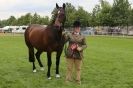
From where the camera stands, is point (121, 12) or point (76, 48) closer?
point (76, 48)

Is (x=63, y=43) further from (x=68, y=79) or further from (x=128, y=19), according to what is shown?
(x=128, y=19)

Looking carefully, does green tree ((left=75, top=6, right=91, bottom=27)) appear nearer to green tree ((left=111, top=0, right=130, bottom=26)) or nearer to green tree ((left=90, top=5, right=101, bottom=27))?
green tree ((left=90, top=5, right=101, bottom=27))

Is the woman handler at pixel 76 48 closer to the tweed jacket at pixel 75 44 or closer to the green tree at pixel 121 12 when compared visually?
the tweed jacket at pixel 75 44

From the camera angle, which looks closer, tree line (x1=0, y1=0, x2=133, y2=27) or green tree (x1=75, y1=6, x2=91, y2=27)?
tree line (x1=0, y1=0, x2=133, y2=27)

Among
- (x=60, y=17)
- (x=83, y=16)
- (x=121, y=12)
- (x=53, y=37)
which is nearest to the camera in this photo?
(x=60, y=17)

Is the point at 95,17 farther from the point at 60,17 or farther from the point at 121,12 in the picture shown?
the point at 60,17

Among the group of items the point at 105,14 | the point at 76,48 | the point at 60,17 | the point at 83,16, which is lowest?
the point at 76,48

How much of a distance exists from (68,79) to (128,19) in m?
60.8

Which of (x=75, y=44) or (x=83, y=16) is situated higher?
(x=83, y=16)

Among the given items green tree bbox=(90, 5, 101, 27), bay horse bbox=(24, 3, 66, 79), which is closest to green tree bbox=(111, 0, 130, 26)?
green tree bbox=(90, 5, 101, 27)

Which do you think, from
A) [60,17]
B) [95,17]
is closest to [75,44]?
[60,17]

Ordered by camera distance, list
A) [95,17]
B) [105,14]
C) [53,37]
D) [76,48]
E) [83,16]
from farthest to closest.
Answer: [83,16]
[95,17]
[105,14]
[53,37]
[76,48]

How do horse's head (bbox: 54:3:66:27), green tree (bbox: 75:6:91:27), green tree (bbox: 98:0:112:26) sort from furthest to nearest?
green tree (bbox: 75:6:91:27) < green tree (bbox: 98:0:112:26) < horse's head (bbox: 54:3:66:27)

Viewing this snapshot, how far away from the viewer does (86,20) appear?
88.6 metres
